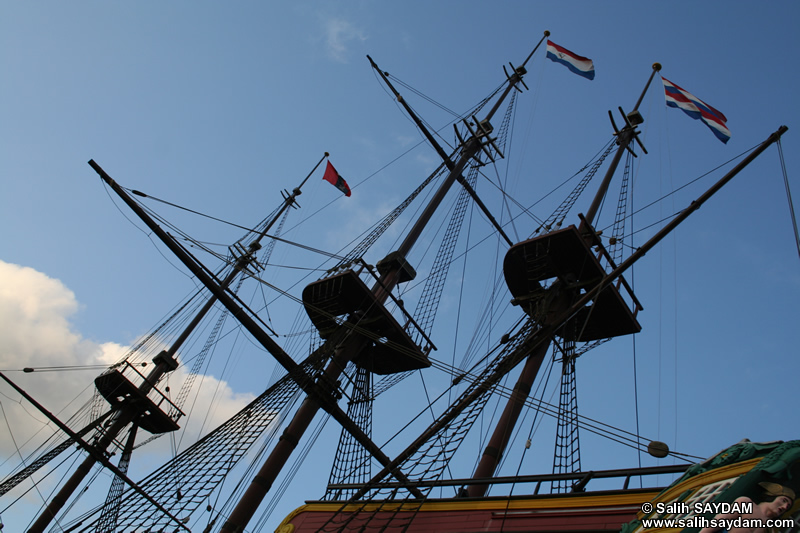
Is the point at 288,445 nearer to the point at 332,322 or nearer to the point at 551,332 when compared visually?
the point at 332,322

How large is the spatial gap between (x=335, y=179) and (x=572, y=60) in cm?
805

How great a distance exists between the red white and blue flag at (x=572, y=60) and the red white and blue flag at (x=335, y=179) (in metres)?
7.43

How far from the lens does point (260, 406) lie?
14.3 meters

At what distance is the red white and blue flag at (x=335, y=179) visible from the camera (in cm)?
2095

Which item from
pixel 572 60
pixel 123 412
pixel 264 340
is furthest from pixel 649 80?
pixel 123 412

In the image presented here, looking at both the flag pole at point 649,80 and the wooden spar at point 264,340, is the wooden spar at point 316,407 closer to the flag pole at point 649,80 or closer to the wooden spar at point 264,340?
the wooden spar at point 264,340

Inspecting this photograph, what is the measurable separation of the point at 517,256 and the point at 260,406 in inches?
259

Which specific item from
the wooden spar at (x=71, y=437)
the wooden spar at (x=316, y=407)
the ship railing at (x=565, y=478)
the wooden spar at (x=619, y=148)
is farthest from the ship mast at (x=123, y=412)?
the ship railing at (x=565, y=478)

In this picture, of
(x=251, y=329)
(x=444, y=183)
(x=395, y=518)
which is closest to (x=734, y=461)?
(x=395, y=518)

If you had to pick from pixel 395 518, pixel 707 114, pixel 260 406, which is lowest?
pixel 395 518

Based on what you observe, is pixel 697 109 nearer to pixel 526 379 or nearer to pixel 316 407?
pixel 526 379

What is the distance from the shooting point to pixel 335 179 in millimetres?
21031

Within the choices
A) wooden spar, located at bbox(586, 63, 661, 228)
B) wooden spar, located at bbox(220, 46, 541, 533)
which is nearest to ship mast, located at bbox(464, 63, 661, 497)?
wooden spar, located at bbox(586, 63, 661, 228)

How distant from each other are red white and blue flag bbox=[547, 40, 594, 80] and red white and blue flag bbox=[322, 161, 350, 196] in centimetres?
743
